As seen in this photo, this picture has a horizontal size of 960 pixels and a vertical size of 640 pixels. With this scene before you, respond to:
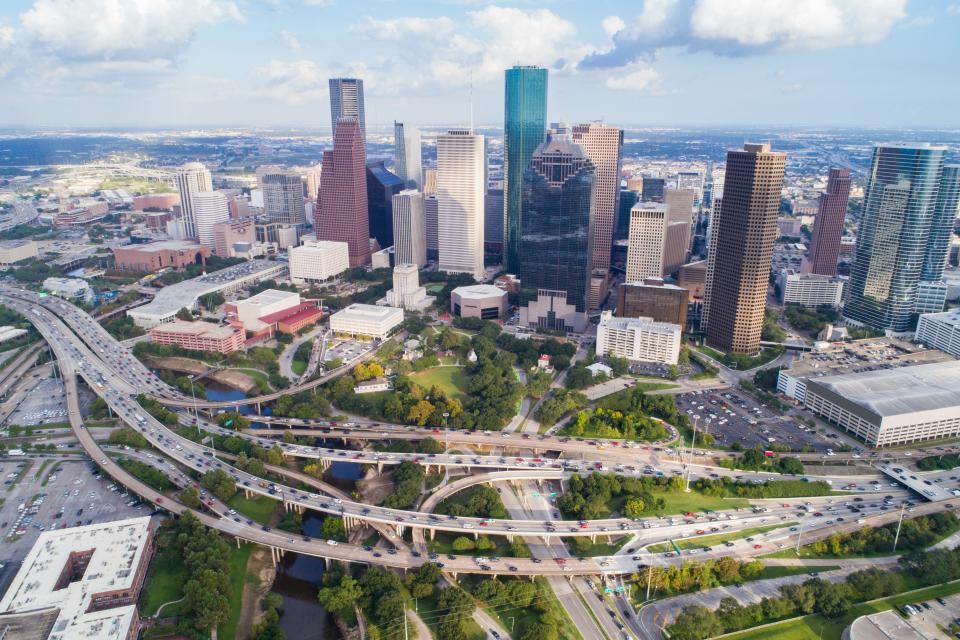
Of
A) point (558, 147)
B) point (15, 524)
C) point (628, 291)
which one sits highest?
point (558, 147)

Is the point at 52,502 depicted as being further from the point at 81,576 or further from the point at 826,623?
the point at 826,623

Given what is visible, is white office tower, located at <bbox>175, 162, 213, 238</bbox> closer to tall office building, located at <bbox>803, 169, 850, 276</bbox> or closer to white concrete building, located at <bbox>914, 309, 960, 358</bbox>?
tall office building, located at <bbox>803, 169, 850, 276</bbox>

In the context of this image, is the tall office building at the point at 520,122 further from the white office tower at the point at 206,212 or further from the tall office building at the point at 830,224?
the white office tower at the point at 206,212

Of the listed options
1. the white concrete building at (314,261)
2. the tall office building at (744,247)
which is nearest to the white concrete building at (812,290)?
the tall office building at (744,247)

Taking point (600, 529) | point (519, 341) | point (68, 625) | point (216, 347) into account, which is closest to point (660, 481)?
point (600, 529)

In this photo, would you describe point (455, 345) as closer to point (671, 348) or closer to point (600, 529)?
point (671, 348)

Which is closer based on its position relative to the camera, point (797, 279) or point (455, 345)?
point (455, 345)
